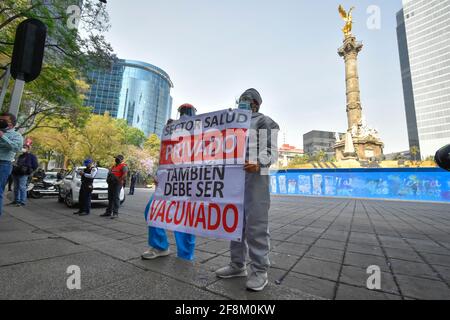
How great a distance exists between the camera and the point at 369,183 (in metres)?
20.8

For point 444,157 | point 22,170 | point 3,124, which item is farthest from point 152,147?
point 444,157

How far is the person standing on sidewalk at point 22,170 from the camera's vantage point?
20.7 feet

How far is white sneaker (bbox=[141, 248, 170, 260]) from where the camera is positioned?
2.60 meters

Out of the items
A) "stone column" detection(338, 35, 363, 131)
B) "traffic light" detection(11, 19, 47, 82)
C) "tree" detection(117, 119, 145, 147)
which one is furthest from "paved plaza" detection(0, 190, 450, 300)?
"tree" detection(117, 119, 145, 147)

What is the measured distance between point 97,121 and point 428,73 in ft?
357

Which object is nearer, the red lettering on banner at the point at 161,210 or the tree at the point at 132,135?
the red lettering on banner at the point at 161,210

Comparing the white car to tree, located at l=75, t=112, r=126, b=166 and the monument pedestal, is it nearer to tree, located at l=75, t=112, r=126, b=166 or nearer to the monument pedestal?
tree, located at l=75, t=112, r=126, b=166

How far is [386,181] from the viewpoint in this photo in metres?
19.9

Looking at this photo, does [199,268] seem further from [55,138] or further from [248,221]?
[55,138]

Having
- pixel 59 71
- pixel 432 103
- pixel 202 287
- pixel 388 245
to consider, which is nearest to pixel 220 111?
A: pixel 202 287

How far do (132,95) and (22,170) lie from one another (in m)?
94.4

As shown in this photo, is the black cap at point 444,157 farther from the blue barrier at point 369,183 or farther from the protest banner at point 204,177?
the blue barrier at point 369,183

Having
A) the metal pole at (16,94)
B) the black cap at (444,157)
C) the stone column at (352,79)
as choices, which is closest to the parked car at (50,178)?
the metal pole at (16,94)

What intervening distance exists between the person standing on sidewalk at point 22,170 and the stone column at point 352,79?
4448 centimetres
